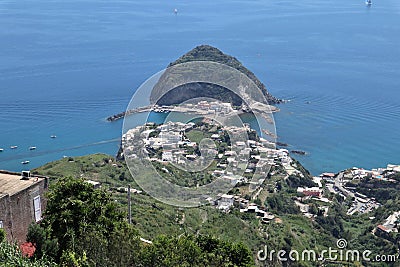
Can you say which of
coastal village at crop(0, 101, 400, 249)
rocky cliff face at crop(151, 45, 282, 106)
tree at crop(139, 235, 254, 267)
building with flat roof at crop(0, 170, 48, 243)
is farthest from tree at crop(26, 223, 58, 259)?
rocky cliff face at crop(151, 45, 282, 106)

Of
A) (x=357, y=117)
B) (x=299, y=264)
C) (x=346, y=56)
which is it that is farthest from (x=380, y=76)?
(x=299, y=264)

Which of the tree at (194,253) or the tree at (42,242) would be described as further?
the tree at (42,242)

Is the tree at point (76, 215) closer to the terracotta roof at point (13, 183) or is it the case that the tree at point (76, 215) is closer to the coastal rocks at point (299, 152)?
the terracotta roof at point (13, 183)

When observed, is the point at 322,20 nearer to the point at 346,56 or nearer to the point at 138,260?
the point at 346,56

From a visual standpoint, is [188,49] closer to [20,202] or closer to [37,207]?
[37,207]

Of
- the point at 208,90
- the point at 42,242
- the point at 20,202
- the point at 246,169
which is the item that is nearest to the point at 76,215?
the point at 42,242

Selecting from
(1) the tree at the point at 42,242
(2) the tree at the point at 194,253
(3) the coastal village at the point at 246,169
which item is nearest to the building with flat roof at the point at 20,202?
(1) the tree at the point at 42,242
